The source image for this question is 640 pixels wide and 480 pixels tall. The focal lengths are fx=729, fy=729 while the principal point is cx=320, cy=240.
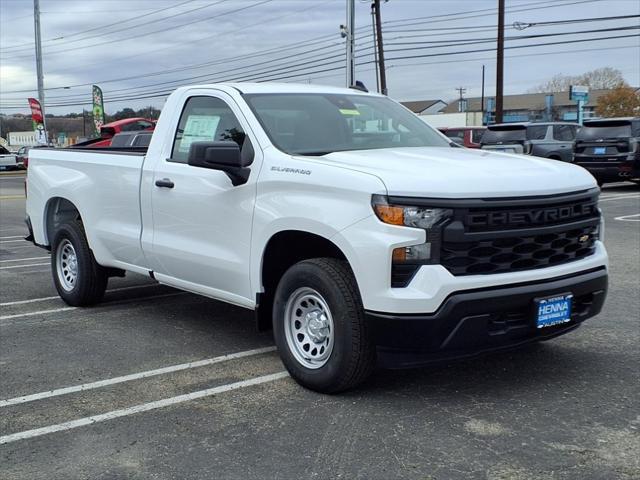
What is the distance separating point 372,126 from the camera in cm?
557

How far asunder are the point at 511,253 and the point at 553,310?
0.46 m

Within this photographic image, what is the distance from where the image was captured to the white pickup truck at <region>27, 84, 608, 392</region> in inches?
157

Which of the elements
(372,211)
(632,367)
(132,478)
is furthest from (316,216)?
(632,367)

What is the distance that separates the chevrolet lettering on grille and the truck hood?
0.10 metres

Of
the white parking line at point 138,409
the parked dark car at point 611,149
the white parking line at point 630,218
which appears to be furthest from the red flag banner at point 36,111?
the white parking line at point 138,409

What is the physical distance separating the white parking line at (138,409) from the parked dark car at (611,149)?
54.5ft

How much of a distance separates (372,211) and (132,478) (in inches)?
72.5

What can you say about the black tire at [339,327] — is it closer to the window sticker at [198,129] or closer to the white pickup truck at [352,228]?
the white pickup truck at [352,228]

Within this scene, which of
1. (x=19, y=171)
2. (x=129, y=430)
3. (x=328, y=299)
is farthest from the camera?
(x=19, y=171)

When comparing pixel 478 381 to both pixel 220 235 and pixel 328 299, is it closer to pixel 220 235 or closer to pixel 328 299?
pixel 328 299

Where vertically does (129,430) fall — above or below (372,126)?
below

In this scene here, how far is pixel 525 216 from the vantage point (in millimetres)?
4195

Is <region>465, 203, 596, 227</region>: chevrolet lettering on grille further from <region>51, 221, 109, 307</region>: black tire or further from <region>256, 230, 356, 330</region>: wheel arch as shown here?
<region>51, 221, 109, 307</region>: black tire

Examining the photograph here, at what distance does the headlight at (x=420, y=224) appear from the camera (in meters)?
3.97
